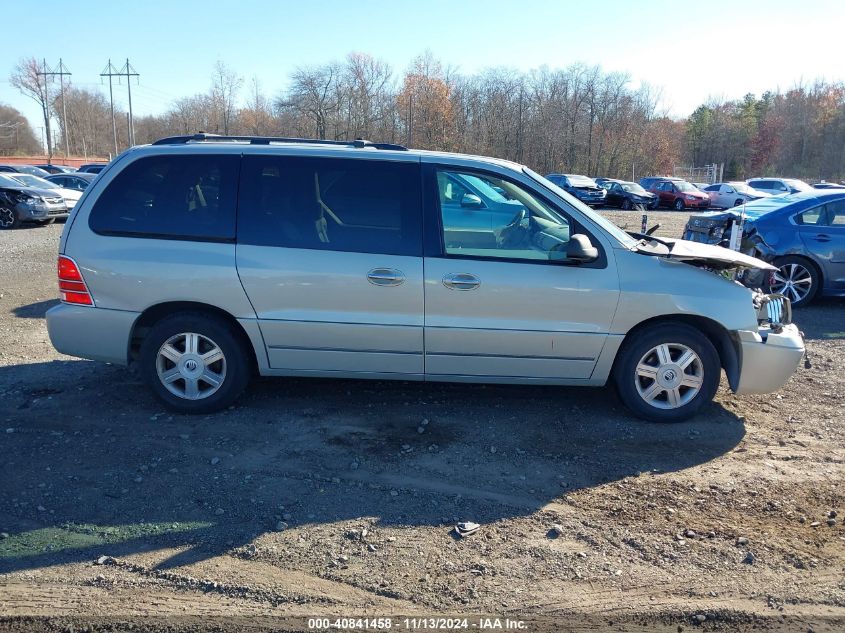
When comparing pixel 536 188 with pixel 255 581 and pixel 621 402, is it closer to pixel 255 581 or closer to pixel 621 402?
pixel 621 402

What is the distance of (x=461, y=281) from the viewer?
16.0 feet

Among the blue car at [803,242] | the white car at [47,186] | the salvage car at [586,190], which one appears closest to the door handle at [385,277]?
the blue car at [803,242]

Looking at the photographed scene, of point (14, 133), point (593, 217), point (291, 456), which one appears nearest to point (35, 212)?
point (291, 456)

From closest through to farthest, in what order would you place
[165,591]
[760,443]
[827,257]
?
1. [165,591]
2. [760,443]
3. [827,257]

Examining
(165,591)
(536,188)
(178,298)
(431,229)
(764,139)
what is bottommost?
(165,591)

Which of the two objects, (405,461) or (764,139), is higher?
(764,139)

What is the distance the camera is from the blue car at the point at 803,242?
9625mm

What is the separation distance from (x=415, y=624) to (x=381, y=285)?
2.51 meters

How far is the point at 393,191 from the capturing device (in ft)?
16.6

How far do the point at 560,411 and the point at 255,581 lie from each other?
115 inches

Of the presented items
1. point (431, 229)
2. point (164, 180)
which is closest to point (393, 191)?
point (431, 229)

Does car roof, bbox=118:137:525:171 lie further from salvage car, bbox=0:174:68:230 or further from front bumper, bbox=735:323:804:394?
salvage car, bbox=0:174:68:230

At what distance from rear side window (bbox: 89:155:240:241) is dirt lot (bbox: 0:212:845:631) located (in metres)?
1.39

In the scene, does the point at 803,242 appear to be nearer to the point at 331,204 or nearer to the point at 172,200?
the point at 331,204
